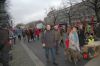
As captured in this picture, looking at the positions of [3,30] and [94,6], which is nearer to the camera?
[3,30]

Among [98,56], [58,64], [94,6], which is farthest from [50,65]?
[94,6]

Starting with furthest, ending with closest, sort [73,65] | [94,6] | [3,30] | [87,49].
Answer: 1. [94,6]
2. [87,49]
3. [73,65]
4. [3,30]

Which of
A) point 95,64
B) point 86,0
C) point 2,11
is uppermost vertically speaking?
point 86,0

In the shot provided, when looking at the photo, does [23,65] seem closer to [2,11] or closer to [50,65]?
[50,65]

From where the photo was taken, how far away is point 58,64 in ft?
40.6

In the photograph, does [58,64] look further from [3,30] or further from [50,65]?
[3,30]

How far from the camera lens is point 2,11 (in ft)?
73.0

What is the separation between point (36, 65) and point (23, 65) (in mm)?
771

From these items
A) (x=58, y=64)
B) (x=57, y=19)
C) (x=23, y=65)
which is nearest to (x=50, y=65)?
(x=58, y=64)

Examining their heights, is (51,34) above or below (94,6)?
below

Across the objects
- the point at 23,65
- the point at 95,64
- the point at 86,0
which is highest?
the point at 86,0

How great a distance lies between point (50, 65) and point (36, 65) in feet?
1.80

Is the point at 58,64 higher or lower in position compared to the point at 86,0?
lower

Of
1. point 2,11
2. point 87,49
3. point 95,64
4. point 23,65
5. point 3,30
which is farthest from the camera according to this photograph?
point 2,11
